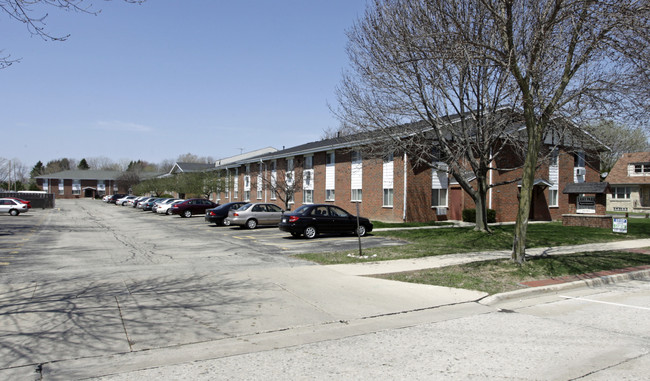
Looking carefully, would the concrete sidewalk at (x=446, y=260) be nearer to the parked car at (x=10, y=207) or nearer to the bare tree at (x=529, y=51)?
the bare tree at (x=529, y=51)

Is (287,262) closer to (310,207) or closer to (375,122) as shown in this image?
(310,207)

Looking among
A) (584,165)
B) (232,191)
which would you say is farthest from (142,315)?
(232,191)

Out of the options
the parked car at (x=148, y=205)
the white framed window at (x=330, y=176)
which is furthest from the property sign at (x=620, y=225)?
the parked car at (x=148, y=205)

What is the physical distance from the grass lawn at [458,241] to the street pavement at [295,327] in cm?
250

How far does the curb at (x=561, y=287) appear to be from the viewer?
869 cm

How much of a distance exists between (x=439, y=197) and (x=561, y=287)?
20.1 m

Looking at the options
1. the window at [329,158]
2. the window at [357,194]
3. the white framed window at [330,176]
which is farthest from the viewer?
the window at [329,158]

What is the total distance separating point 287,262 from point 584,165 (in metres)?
30.5

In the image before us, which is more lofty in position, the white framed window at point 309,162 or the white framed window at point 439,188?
the white framed window at point 309,162

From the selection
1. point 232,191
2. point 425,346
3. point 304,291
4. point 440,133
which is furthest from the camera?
point 232,191

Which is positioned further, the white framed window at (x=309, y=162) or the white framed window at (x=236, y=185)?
the white framed window at (x=236, y=185)

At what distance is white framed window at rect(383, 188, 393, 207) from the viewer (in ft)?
95.2

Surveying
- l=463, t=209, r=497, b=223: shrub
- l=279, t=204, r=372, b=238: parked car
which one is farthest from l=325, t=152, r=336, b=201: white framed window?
l=279, t=204, r=372, b=238: parked car

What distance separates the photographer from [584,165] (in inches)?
1374
